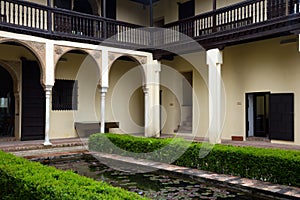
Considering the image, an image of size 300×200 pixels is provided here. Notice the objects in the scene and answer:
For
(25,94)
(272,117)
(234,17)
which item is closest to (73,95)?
(25,94)

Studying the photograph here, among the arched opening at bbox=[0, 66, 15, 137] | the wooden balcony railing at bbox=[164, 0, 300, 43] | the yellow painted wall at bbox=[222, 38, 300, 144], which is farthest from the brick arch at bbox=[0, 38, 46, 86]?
the yellow painted wall at bbox=[222, 38, 300, 144]

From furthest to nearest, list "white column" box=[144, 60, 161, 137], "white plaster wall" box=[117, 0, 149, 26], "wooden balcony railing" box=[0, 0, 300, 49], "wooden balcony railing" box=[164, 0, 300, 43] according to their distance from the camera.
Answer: "white plaster wall" box=[117, 0, 149, 26]
"white column" box=[144, 60, 161, 137]
"wooden balcony railing" box=[0, 0, 300, 49]
"wooden balcony railing" box=[164, 0, 300, 43]

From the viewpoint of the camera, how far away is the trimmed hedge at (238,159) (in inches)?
229

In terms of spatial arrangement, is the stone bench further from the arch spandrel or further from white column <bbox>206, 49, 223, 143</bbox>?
white column <bbox>206, 49, 223, 143</bbox>

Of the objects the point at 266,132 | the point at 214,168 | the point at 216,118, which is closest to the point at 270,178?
the point at 214,168

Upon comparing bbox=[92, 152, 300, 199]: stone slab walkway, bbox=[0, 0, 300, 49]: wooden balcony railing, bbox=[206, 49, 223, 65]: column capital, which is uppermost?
bbox=[0, 0, 300, 49]: wooden balcony railing

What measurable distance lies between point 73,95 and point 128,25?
3.94 m

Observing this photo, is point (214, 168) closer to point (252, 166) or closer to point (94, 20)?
point (252, 166)

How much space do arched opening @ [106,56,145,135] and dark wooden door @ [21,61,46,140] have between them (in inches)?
131

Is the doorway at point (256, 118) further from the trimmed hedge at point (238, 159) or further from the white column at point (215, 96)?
the trimmed hedge at point (238, 159)

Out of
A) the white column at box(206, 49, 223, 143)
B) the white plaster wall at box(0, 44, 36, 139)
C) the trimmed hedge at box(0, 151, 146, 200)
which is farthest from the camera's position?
the white plaster wall at box(0, 44, 36, 139)

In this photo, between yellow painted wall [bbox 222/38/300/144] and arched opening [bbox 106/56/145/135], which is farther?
arched opening [bbox 106/56/145/135]

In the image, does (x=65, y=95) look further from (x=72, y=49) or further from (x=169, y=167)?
(x=169, y=167)

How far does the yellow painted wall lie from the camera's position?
10.6m
